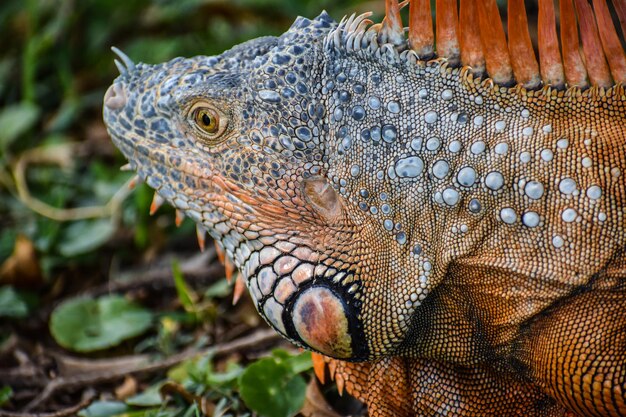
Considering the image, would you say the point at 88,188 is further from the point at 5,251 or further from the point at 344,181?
the point at 344,181

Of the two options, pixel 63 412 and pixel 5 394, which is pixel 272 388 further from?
pixel 5 394

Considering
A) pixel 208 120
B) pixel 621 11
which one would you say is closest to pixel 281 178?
pixel 208 120

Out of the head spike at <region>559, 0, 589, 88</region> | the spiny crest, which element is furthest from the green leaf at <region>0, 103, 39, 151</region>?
the head spike at <region>559, 0, 589, 88</region>

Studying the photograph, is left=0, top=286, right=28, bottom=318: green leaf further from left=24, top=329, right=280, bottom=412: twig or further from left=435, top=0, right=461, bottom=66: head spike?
left=435, top=0, right=461, bottom=66: head spike

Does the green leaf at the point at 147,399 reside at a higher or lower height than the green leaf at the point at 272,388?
lower

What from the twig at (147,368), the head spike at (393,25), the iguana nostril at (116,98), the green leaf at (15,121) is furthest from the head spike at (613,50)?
the green leaf at (15,121)

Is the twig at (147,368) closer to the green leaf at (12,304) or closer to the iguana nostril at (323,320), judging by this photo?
the green leaf at (12,304)

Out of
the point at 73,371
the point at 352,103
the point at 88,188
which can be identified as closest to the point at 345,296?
the point at 352,103
